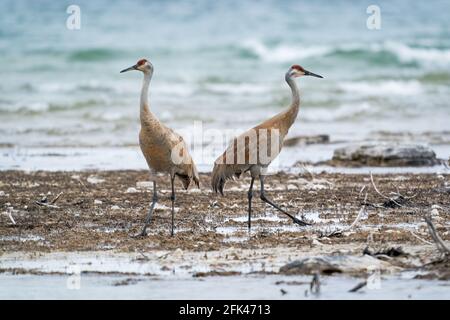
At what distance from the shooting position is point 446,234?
934 centimetres

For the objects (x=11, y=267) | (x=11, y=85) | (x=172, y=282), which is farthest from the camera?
(x=11, y=85)

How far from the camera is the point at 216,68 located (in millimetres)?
33688

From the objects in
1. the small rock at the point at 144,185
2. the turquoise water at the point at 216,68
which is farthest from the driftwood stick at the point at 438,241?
the turquoise water at the point at 216,68

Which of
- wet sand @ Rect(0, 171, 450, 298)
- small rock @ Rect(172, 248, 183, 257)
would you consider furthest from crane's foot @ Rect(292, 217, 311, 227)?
small rock @ Rect(172, 248, 183, 257)

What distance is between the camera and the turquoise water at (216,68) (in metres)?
22.7

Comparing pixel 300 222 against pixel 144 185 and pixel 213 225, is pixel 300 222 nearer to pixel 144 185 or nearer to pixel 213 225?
pixel 213 225

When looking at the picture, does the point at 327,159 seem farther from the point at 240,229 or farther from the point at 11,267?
the point at 11,267

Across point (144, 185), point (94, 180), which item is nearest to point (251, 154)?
point (144, 185)

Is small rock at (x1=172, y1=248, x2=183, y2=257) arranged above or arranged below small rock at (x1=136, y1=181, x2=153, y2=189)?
above

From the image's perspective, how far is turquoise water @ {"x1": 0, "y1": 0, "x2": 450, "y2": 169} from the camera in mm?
22672

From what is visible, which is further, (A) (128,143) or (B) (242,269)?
(A) (128,143)

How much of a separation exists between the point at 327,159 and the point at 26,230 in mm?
7332

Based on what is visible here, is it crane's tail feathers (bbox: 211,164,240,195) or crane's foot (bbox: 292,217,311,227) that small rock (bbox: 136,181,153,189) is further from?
crane's foot (bbox: 292,217,311,227)
